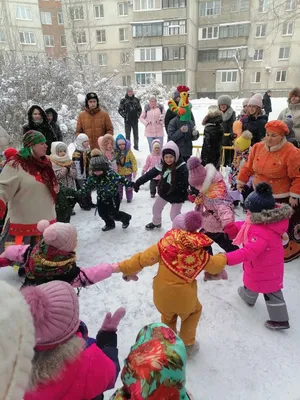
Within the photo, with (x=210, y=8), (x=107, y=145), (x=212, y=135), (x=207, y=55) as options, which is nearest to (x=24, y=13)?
(x=210, y=8)

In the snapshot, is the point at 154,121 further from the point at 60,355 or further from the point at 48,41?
the point at 48,41

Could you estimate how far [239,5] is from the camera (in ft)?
100

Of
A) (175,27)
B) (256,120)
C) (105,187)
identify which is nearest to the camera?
(105,187)

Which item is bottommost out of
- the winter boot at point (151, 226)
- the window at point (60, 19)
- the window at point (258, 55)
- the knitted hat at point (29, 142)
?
the winter boot at point (151, 226)

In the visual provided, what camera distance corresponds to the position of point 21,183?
316 centimetres

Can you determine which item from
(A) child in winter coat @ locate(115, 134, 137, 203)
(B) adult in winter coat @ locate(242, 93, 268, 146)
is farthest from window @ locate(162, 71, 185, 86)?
(A) child in winter coat @ locate(115, 134, 137, 203)

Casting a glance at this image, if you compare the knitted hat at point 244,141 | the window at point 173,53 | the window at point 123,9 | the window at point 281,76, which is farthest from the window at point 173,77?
the knitted hat at point 244,141

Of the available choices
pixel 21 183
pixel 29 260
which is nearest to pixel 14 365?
pixel 29 260

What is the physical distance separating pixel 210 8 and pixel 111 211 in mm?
34807

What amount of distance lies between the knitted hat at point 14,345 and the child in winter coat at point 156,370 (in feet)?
1.96

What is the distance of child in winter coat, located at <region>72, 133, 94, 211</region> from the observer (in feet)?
19.0

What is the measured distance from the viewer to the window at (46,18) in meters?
33.3

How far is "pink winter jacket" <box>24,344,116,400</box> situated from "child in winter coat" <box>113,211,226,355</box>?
3.08ft

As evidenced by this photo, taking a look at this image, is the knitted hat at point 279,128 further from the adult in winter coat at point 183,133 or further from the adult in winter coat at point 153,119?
the adult in winter coat at point 153,119
